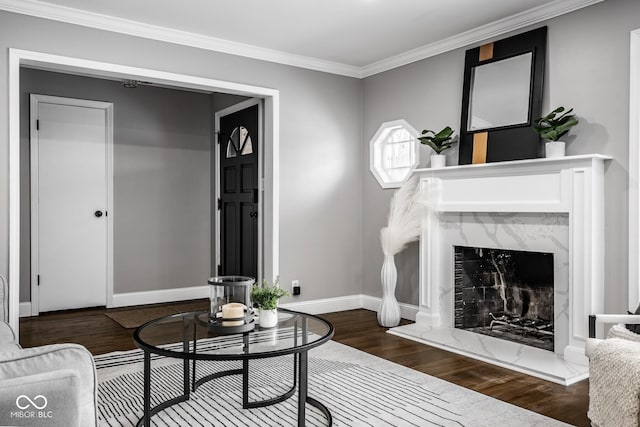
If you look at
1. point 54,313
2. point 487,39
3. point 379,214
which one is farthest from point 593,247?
point 54,313

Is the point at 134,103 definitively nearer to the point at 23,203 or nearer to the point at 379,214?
the point at 23,203

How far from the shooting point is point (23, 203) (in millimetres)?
4844

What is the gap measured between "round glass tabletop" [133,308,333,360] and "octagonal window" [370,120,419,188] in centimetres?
250

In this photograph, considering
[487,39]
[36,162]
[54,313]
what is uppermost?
[487,39]

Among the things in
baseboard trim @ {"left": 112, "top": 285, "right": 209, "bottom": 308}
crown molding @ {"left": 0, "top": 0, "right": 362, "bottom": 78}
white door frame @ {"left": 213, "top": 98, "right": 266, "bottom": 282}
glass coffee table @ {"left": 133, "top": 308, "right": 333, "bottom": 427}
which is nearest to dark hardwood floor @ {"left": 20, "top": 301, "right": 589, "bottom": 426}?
baseboard trim @ {"left": 112, "top": 285, "right": 209, "bottom": 308}

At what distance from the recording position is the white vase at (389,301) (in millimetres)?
4395

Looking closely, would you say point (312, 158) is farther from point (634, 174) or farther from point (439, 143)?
point (634, 174)

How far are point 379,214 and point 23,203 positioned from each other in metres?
3.47

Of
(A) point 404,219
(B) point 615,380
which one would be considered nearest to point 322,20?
(A) point 404,219

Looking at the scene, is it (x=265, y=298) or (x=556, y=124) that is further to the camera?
(x=556, y=124)

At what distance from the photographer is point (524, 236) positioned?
365cm

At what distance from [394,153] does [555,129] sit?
5.88 ft

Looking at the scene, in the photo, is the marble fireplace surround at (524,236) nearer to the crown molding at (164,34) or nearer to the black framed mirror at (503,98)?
the black framed mirror at (503,98)
